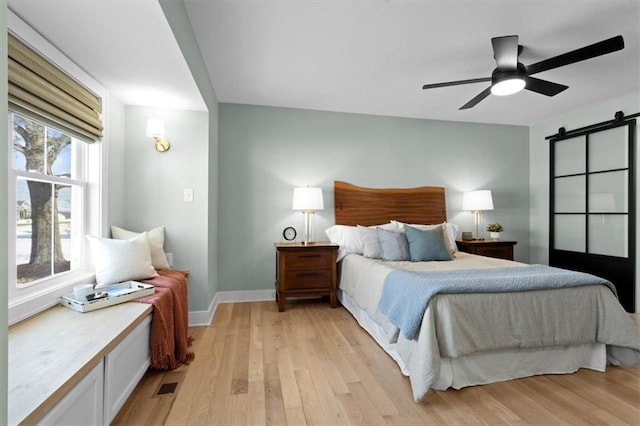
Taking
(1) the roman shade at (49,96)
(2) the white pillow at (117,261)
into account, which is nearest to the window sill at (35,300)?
Result: (2) the white pillow at (117,261)

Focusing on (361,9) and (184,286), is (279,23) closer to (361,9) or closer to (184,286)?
(361,9)

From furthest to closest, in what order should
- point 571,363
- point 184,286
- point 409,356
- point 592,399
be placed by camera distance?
point 184,286 < point 571,363 < point 409,356 < point 592,399

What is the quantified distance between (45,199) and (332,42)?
2224 mm

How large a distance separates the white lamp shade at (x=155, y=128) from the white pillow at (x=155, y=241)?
0.82m

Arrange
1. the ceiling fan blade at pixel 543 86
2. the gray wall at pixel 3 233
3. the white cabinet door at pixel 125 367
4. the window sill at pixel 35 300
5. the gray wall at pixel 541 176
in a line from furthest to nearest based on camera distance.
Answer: the gray wall at pixel 541 176 < the ceiling fan blade at pixel 543 86 < the window sill at pixel 35 300 < the white cabinet door at pixel 125 367 < the gray wall at pixel 3 233

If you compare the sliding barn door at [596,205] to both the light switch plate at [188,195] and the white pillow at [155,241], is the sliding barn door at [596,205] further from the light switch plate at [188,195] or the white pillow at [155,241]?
the white pillow at [155,241]

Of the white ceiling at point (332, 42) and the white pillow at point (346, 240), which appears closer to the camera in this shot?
the white ceiling at point (332, 42)

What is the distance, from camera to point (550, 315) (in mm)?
1899

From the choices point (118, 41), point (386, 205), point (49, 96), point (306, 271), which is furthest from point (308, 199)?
point (49, 96)

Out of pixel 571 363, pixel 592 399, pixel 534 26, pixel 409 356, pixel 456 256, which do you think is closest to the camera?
pixel 592 399

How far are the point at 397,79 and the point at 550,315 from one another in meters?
2.31

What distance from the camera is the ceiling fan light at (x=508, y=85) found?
2.20 metres

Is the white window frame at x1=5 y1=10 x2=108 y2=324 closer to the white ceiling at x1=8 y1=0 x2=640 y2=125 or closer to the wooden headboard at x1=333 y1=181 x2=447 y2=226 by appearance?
the white ceiling at x1=8 y1=0 x2=640 y2=125

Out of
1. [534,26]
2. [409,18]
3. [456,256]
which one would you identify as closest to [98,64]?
[409,18]
